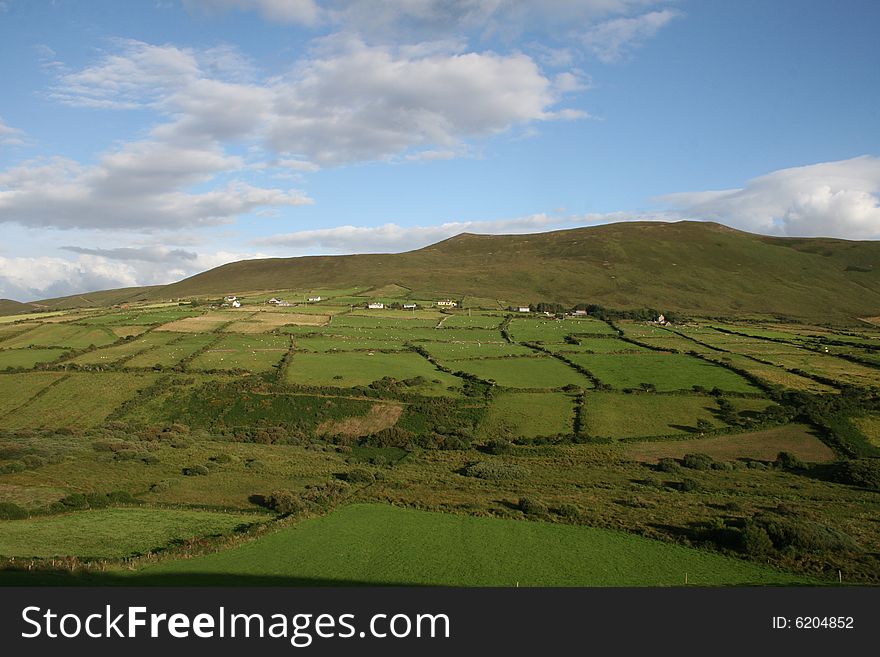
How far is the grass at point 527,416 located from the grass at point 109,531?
29580mm

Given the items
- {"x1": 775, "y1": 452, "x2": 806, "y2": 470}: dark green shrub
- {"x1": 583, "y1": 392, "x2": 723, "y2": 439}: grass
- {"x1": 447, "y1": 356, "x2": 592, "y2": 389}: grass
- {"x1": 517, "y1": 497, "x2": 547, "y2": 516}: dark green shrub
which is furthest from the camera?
{"x1": 447, "y1": 356, "x2": 592, "y2": 389}: grass

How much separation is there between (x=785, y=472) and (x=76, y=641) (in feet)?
155

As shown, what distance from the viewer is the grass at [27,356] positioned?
7562cm

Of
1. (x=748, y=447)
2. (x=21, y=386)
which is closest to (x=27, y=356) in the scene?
(x=21, y=386)

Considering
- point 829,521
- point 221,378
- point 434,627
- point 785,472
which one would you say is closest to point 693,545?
point 829,521

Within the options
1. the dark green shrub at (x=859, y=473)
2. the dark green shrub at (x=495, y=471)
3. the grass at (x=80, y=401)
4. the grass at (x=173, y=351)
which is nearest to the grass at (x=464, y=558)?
the dark green shrub at (x=495, y=471)

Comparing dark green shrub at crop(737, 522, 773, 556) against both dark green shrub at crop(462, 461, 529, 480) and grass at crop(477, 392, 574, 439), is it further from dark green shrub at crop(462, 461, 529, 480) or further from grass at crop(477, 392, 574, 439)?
grass at crop(477, 392, 574, 439)

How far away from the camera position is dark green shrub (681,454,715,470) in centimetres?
4703

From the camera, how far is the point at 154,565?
81.6 ft

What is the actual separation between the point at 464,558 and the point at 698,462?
28231 mm

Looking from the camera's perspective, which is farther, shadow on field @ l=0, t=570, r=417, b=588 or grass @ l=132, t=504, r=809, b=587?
grass @ l=132, t=504, r=809, b=587

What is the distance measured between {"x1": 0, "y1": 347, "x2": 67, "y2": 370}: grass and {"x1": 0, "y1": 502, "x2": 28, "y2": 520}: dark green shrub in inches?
1963

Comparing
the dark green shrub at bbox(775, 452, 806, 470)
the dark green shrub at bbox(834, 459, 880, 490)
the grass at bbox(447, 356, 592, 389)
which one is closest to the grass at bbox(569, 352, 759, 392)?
the grass at bbox(447, 356, 592, 389)

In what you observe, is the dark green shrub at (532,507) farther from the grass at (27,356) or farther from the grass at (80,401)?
the grass at (27,356)
